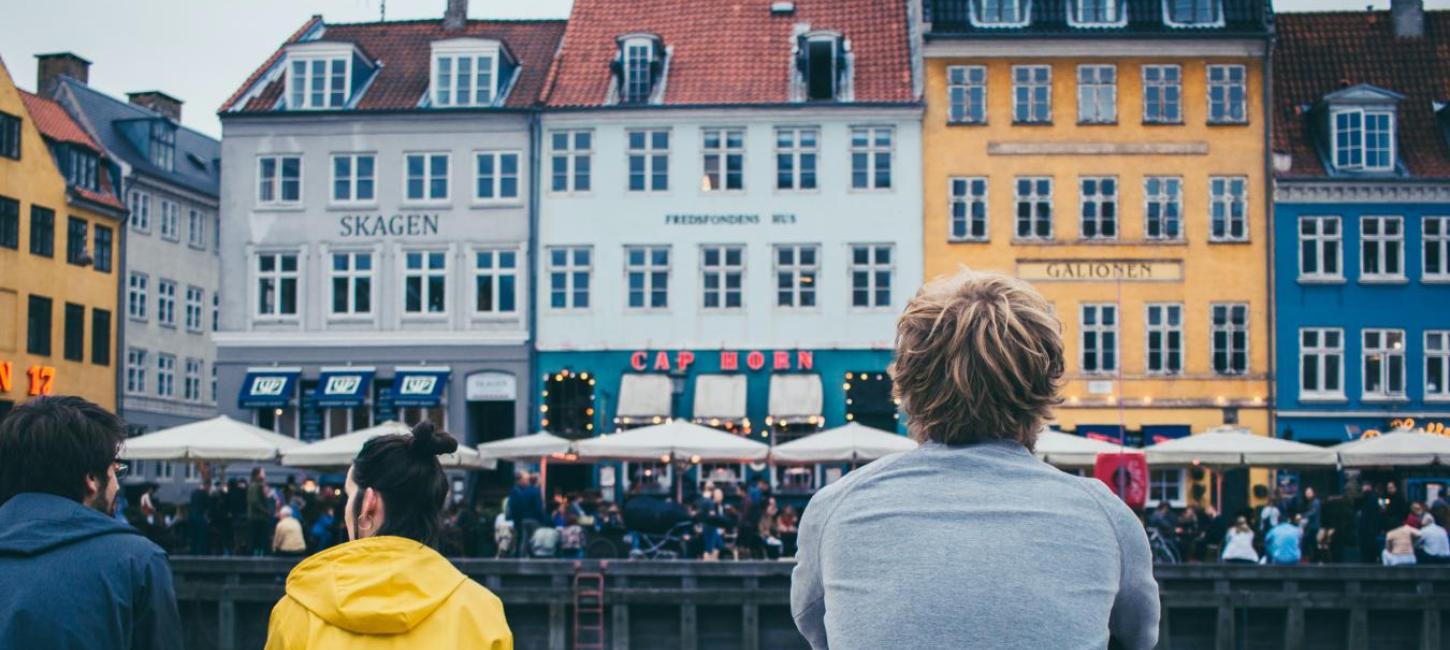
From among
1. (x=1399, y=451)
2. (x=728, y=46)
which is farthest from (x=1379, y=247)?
(x=728, y=46)

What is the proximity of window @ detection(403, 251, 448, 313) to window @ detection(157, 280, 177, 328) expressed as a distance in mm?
16416

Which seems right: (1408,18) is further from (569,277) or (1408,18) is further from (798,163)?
(569,277)

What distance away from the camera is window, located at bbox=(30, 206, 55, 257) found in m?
45.0

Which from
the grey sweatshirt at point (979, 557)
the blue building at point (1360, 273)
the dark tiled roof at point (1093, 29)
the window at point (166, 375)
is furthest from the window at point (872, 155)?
the grey sweatshirt at point (979, 557)

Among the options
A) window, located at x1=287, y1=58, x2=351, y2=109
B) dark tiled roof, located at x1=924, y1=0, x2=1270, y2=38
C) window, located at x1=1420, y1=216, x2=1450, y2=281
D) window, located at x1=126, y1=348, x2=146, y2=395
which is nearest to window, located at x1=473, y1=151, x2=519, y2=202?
window, located at x1=287, y1=58, x2=351, y2=109

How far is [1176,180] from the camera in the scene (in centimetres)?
3769

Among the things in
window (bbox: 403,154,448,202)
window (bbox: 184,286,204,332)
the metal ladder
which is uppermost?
window (bbox: 403,154,448,202)

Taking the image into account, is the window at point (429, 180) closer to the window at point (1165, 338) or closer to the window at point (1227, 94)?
the window at point (1165, 338)

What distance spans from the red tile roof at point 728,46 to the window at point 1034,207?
311cm

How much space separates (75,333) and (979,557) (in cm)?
4748

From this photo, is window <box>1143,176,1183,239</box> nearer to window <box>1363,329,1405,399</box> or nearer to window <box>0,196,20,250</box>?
window <box>1363,329,1405,399</box>

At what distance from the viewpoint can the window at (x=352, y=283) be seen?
38875 mm

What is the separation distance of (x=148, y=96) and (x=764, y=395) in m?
30.7

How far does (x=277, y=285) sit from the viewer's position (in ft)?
129
